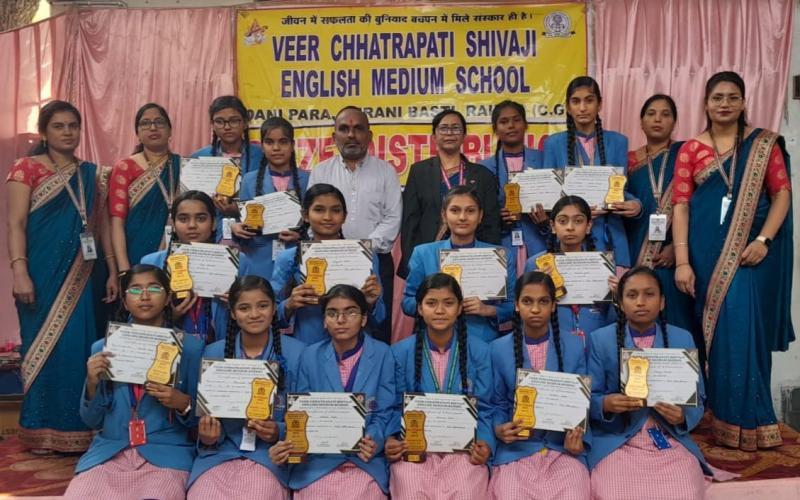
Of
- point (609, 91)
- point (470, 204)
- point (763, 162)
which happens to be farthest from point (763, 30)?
point (470, 204)

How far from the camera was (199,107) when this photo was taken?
6148mm

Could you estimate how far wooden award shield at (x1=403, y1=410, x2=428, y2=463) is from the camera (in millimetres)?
3578

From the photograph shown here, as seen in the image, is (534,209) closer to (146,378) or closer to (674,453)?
(674,453)

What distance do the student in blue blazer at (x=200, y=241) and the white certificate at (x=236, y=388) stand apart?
60cm

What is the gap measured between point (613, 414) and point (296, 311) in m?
1.60

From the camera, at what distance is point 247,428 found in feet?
11.8

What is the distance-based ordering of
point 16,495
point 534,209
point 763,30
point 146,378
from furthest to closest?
point 763,30
point 534,209
point 16,495
point 146,378

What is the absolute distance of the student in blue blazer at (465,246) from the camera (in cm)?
421

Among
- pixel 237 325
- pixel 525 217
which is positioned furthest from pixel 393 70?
pixel 237 325

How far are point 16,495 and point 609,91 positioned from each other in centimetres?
446

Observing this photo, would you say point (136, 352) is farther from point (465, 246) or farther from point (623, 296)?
point (623, 296)

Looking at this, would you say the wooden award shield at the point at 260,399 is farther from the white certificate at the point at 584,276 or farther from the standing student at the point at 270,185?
the white certificate at the point at 584,276

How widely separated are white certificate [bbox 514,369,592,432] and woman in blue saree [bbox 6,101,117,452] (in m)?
2.55

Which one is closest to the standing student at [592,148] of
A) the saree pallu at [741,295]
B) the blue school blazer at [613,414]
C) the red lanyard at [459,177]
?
the saree pallu at [741,295]
